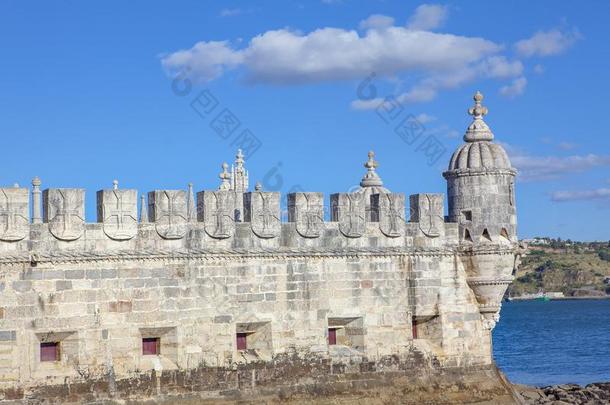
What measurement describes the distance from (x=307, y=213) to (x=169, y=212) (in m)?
3.00

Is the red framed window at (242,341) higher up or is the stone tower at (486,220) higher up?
the stone tower at (486,220)

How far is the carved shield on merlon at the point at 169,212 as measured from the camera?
2005 cm

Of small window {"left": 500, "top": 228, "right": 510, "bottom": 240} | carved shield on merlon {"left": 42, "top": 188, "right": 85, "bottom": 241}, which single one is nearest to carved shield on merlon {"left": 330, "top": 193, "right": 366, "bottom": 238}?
small window {"left": 500, "top": 228, "right": 510, "bottom": 240}

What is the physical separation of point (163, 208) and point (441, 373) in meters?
7.17

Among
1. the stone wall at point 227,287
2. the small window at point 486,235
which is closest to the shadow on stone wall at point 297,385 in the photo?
the stone wall at point 227,287

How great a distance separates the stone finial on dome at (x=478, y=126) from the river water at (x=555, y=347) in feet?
68.3

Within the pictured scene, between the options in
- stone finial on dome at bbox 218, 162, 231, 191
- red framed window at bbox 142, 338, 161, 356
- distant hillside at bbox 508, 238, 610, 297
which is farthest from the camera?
distant hillside at bbox 508, 238, 610, 297

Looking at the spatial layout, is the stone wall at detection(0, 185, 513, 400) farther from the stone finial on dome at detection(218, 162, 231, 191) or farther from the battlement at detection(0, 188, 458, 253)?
the stone finial on dome at detection(218, 162, 231, 191)

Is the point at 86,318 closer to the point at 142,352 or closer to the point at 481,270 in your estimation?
the point at 142,352

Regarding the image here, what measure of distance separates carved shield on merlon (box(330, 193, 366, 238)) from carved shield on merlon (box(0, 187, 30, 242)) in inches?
251

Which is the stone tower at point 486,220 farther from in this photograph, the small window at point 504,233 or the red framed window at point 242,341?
the red framed window at point 242,341

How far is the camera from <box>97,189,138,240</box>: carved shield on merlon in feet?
63.8

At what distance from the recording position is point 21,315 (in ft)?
60.6

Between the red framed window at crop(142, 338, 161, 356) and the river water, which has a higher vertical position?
the red framed window at crop(142, 338, 161, 356)
